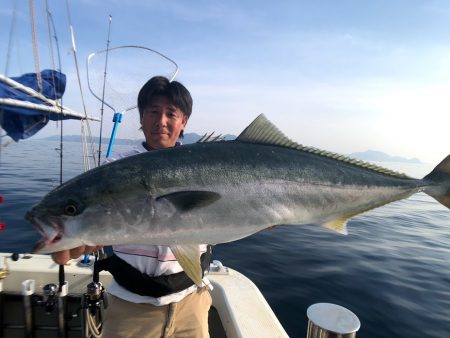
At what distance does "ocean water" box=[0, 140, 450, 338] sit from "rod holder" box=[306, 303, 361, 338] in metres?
3.57

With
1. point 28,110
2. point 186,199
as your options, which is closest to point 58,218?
point 186,199

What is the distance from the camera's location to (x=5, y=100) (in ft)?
25.7

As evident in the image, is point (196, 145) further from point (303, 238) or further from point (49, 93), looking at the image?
point (303, 238)

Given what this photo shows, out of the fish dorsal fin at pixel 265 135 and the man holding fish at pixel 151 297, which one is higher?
the fish dorsal fin at pixel 265 135

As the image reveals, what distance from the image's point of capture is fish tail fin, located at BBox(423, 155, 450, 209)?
12.4ft

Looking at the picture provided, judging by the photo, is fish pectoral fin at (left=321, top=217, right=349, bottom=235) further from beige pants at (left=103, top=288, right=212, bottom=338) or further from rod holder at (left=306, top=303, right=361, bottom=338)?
beige pants at (left=103, top=288, right=212, bottom=338)

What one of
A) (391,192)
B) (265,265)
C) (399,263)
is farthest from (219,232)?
(399,263)

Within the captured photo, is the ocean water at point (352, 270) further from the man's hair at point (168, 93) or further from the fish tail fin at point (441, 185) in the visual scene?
the man's hair at point (168, 93)

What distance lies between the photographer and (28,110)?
29.9ft

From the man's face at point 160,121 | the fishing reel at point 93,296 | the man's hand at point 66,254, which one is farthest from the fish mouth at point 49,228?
the fishing reel at point 93,296

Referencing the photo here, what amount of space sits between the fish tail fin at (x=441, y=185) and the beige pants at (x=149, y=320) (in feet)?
10.8

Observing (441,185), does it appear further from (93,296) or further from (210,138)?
(93,296)

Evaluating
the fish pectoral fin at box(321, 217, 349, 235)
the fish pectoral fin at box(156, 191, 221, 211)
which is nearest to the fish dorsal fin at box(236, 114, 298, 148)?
the fish pectoral fin at box(156, 191, 221, 211)

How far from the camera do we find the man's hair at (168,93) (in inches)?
160
